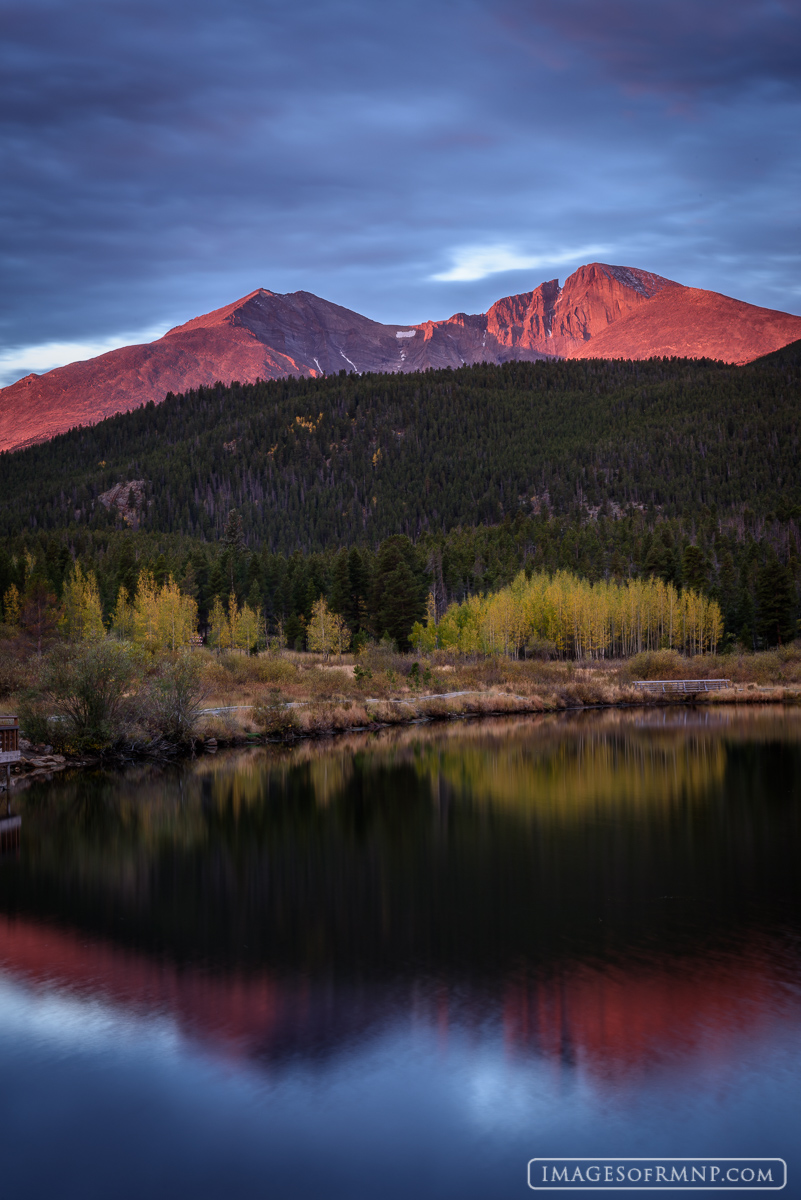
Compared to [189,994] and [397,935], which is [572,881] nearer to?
[397,935]

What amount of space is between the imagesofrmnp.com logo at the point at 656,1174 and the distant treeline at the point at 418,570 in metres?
83.0

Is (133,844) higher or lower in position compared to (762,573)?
lower

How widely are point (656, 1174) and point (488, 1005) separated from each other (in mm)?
4527

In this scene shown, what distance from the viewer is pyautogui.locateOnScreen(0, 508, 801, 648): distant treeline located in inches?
4065

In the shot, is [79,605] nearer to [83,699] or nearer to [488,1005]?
[83,699]

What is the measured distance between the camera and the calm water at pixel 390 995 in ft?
33.8

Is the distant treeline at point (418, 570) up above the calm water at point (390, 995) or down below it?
above

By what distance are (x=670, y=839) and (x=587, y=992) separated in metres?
12.3

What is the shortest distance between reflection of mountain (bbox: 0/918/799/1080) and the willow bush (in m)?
76.8

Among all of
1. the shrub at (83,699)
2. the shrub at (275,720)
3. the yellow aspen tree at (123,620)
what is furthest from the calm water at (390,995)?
the yellow aspen tree at (123,620)

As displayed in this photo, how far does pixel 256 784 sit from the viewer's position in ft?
117

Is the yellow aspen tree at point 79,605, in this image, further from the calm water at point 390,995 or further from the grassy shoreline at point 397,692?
the calm water at point 390,995

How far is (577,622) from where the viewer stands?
100000 millimetres

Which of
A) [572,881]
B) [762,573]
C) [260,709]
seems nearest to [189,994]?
[572,881]
